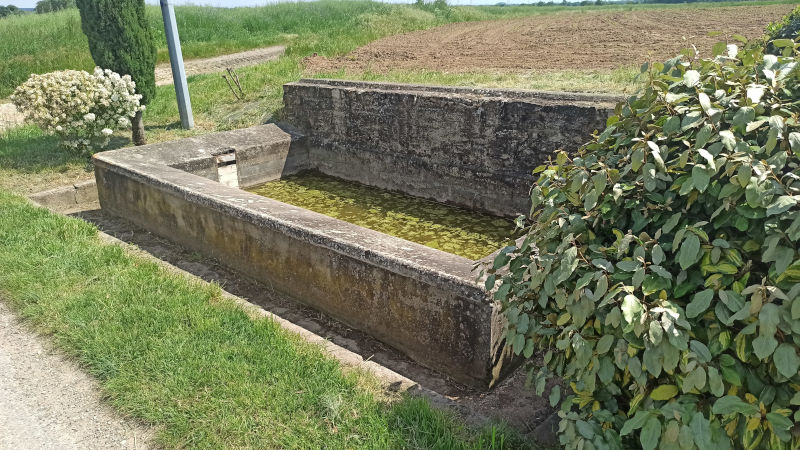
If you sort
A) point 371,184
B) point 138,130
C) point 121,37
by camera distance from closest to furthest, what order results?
1. point 371,184
2. point 138,130
3. point 121,37

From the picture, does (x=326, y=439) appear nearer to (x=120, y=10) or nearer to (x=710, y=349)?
(x=710, y=349)

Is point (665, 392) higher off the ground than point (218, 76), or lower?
lower

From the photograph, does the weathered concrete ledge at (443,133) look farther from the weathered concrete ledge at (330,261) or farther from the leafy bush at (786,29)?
the leafy bush at (786,29)

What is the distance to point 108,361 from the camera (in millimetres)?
3395

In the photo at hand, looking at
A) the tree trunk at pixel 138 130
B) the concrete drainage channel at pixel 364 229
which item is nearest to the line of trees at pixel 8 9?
the tree trunk at pixel 138 130

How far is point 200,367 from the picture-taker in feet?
10.8

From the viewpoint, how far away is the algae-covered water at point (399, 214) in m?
6.07

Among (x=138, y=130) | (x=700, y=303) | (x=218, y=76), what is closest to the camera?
(x=700, y=303)

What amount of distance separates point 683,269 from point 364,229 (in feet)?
8.41

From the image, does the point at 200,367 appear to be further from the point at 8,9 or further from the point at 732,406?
the point at 8,9

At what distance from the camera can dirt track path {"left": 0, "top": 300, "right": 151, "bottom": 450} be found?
293 cm

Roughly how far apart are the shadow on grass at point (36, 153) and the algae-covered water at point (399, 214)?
9.25ft

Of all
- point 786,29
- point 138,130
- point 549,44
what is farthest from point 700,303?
point 549,44

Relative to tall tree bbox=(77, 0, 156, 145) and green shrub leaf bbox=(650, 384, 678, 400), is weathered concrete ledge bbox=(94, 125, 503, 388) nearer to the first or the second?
green shrub leaf bbox=(650, 384, 678, 400)
